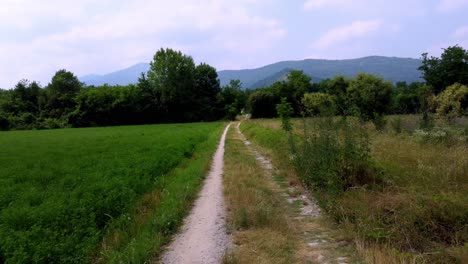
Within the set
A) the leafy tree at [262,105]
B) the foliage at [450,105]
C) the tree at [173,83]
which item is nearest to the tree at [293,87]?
the leafy tree at [262,105]

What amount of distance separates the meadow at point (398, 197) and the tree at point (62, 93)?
7635cm

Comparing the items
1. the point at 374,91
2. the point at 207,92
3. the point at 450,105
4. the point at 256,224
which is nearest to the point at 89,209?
the point at 256,224

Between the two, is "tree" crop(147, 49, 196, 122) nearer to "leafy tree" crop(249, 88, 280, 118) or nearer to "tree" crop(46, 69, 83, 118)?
"leafy tree" crop(249, 88, 280, 118)

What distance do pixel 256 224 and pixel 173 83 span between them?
7626cm

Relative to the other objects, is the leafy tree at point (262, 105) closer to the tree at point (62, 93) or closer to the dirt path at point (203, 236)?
the tree at point (62, 93)

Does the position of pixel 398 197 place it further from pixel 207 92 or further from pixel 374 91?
pixel 207 92

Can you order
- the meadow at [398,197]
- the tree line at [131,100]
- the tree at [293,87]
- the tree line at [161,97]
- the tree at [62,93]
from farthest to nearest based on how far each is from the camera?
the tree at [293,87] → the tree at [62,93] → the tree line at [131,100] → the tree line at [161,97] → the meadow at [398,197]

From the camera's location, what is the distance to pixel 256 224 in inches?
301

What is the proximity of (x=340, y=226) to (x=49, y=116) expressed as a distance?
82.5 metres

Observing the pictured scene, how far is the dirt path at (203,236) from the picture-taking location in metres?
6.27

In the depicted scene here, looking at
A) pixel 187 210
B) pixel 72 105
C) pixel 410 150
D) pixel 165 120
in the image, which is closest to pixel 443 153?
pixel 410 150

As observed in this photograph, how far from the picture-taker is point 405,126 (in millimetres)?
19422

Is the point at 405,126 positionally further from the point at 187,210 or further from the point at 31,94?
the point at 31,94

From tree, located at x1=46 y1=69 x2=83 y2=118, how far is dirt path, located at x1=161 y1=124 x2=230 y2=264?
74919mm
